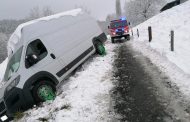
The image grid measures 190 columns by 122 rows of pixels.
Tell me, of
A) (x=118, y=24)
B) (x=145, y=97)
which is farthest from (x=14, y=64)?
(x=118, y=24)

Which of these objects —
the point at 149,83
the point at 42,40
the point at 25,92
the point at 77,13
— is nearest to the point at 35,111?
the point at 25,92

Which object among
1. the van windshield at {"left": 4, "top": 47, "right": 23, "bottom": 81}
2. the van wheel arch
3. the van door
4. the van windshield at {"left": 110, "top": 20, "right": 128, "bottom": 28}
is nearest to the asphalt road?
the van door

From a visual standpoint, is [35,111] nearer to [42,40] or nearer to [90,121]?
[90,121]

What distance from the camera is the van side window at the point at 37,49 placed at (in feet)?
25.7

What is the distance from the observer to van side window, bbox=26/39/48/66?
782 centimetres

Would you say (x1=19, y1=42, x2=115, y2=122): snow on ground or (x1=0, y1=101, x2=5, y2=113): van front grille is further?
(x1=0, y1=101, x2=5, y2=113): van front grille

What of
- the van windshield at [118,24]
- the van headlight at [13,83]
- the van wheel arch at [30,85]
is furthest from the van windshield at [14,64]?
the van windshield at [118,24]

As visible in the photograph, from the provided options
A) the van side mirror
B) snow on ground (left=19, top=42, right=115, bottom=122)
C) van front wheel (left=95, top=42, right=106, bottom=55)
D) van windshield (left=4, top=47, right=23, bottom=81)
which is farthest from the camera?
van front wheel (left=95, top=42, right=106, bottom=55)

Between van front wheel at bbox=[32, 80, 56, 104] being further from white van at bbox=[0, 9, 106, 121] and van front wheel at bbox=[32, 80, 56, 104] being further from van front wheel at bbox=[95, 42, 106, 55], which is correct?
van front wheel at bbox=[95, 42, 106, 55]

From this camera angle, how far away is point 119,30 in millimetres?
20391

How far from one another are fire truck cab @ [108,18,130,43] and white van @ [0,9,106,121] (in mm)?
9784

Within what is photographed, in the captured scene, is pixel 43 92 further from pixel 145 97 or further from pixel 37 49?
pixel 145 97

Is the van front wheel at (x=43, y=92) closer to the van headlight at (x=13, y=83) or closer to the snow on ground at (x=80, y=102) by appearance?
the snow on ground at (x=80, y=102)

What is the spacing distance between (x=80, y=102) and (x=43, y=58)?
2.44m
